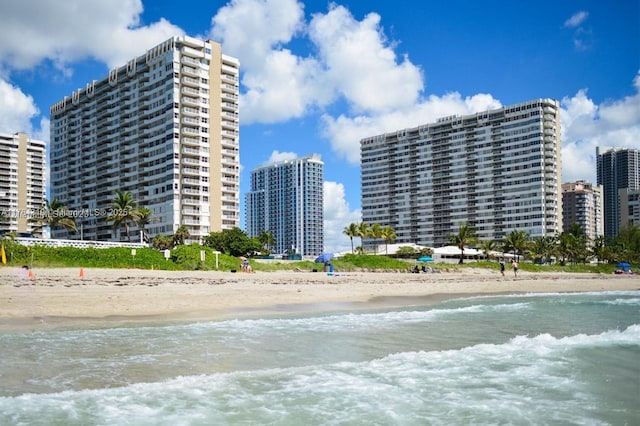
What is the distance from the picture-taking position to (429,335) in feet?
54.3

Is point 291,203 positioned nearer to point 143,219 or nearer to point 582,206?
point 582,206

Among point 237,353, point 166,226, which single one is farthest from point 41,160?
point 237,353

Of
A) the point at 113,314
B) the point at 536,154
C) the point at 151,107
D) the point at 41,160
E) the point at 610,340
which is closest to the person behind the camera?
the point at 610,340

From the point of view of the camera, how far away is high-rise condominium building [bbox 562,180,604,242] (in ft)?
545

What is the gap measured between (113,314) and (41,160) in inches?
5631

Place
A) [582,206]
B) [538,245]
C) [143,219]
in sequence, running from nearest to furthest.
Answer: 1. [143,219]
2. [538,245]
3. [582,206]

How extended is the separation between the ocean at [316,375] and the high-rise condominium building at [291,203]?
155 metres

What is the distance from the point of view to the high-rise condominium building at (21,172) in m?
136

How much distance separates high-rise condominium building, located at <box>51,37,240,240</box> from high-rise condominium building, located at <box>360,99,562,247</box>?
60871mm

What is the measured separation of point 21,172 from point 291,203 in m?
75.1

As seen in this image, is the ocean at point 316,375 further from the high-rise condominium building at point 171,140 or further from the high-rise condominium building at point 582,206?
the high-rise condominium building at point 582,206

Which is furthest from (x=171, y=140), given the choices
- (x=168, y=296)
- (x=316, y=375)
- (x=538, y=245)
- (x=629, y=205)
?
(x=629, y=205)

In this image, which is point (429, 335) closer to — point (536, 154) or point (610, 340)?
point (610, 340)

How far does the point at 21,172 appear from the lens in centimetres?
14038
